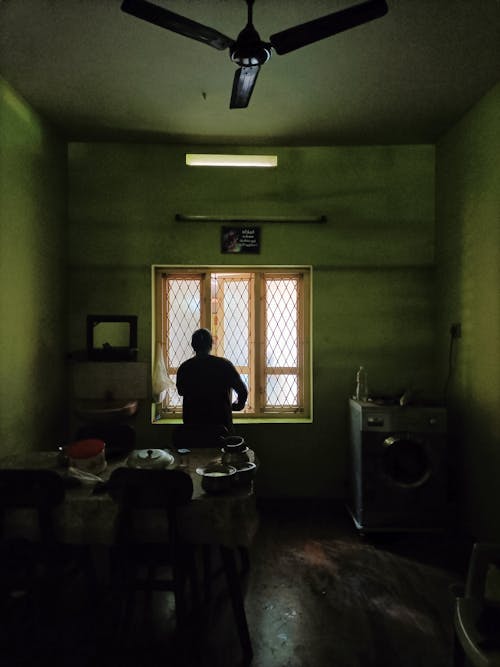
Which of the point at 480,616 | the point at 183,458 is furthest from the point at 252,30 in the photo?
the point at 480,616

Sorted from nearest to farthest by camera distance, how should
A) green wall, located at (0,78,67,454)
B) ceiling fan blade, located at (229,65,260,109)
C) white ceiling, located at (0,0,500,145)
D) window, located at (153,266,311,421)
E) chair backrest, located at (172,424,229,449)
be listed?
ceiling fan blade, located at (229,65,260,109) < white ceiling, located at (0,0,500,145) < chair backrest, located at (172,424,229,449) < green wall, located at (0,78,67,454) < window, located at (153,266,311,421)

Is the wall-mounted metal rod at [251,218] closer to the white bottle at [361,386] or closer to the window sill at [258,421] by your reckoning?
the white bottle at [361,386]

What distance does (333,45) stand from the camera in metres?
2.78

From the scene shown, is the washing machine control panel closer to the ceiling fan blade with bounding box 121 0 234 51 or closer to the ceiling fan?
the ceiling fan

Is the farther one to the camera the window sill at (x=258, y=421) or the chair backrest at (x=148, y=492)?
the window sill at (x=258, y=421)

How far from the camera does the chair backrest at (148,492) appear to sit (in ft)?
7.16

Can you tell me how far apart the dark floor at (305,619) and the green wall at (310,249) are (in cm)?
110

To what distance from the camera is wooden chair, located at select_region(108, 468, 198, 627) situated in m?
2.19

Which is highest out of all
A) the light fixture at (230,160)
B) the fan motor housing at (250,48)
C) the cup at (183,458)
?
the light fixture at (230,160)

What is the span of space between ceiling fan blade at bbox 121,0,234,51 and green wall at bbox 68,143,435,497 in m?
2.29

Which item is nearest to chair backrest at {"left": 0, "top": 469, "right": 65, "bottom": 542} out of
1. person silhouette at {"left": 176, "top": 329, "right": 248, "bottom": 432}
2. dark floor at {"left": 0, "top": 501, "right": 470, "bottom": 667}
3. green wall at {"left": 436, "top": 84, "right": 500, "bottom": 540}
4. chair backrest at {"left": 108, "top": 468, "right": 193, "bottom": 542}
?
chair backrest at {"left": 108, "top": 468, "right": 193, "bottom": 542}

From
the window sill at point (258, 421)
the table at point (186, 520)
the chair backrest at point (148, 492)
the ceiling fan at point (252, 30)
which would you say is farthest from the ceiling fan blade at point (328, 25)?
the window sill at point (258, 421)

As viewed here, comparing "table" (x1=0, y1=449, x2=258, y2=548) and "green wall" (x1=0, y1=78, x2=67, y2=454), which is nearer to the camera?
"table" (x1=0, y1=449, x2=258, y2=548)

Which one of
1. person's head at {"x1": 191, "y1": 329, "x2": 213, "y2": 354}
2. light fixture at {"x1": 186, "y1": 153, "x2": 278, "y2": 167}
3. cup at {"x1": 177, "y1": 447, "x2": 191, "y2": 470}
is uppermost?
light fixture at {"x1": 186, "y1": 153, "x2": 278, "y2": 167}
